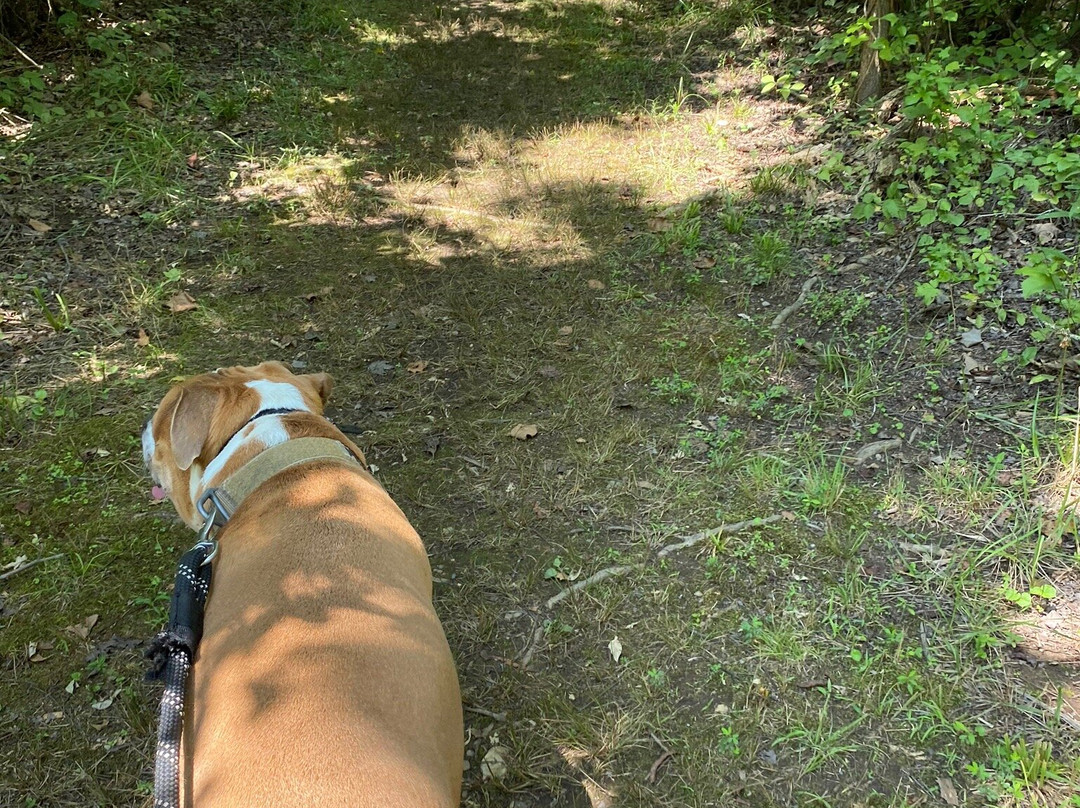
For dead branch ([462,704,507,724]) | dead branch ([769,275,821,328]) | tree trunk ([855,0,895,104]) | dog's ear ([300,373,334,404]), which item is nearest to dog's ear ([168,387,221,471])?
dog's ear ([300,373,334,404])

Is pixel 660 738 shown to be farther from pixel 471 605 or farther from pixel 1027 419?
pixel 1027 419

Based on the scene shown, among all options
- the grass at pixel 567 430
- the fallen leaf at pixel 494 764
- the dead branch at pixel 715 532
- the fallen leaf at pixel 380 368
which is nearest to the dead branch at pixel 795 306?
the grass at pixel 567 430

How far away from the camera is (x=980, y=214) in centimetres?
421

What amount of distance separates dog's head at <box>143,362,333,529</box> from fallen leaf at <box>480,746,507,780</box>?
1.42 meters

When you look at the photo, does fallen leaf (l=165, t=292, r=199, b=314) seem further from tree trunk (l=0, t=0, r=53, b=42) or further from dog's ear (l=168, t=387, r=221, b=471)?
tree trunk (l=0, t=0, r=53, b=42)

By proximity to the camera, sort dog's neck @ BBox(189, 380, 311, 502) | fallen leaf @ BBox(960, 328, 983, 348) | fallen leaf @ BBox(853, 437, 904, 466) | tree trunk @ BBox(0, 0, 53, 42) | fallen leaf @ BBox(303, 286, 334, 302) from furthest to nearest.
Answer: tree trunk @ BBox(0, 0, 53, 42)
fallen leaf @ BBox(303, 286, 334, 302)
fallen leaf @ BBox(960, 328, 983, 348)
fallen leaf @ BBox(853, 437, 904, 466)
dog's neck @ BBox(189, 380, 311, 502)

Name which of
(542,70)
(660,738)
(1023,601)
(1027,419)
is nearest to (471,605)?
(660,738)

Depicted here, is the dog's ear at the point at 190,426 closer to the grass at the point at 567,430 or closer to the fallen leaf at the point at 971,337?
the grass at the point at 567,430

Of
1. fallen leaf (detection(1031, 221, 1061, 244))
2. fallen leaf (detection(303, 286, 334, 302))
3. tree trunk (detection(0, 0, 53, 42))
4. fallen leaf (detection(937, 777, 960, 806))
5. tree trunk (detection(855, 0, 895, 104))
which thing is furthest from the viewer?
tree trunk (detection(0, 0, 53, 42))

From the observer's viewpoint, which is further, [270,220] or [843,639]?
[270,220]

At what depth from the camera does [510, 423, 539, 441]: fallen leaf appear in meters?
3.79

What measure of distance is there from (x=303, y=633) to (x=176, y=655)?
40cm

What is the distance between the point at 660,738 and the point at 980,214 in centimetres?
371

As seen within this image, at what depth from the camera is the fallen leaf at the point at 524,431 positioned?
12.4 ft
